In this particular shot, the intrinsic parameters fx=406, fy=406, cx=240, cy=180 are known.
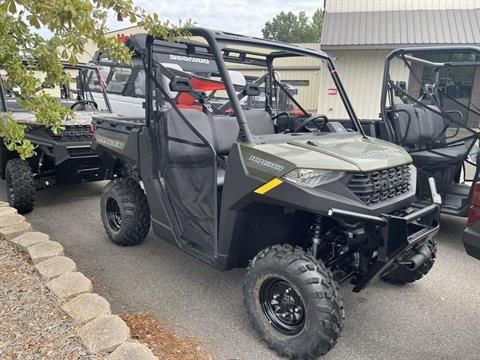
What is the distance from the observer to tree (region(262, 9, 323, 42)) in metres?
62.2

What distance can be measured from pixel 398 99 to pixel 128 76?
590 cm

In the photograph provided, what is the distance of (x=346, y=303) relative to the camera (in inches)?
126

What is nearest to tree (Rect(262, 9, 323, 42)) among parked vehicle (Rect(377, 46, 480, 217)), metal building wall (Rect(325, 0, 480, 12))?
metal building wall (Rect(325, 0, 480, 12))

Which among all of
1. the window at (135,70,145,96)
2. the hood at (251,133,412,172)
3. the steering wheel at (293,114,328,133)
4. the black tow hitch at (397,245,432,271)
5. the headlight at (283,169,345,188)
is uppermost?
the window at (135,70,145,96)

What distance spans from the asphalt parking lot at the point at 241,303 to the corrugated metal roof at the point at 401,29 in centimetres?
912

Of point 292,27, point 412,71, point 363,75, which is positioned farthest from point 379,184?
point 292,27

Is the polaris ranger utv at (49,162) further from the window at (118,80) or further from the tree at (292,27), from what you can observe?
the tree at (292,27)

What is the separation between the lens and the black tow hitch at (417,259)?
8.90 feet

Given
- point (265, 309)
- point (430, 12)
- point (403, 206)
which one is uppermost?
point (430, 12)

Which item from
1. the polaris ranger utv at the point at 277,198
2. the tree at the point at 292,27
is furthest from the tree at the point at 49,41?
the tree at the point at 292,27

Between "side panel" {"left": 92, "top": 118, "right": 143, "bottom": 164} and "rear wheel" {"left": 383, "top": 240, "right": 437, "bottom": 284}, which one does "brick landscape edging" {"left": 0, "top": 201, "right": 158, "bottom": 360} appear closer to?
"side panel" {"left": 92, "top": 118, "right": 143, "bottom": 164}

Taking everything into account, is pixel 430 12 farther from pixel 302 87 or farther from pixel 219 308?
pixel 219 308

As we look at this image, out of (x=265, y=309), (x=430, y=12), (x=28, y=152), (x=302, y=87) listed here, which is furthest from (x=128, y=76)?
(x=302, y=87)

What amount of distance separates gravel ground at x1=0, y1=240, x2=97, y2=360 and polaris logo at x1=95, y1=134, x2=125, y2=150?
134 centimetres
